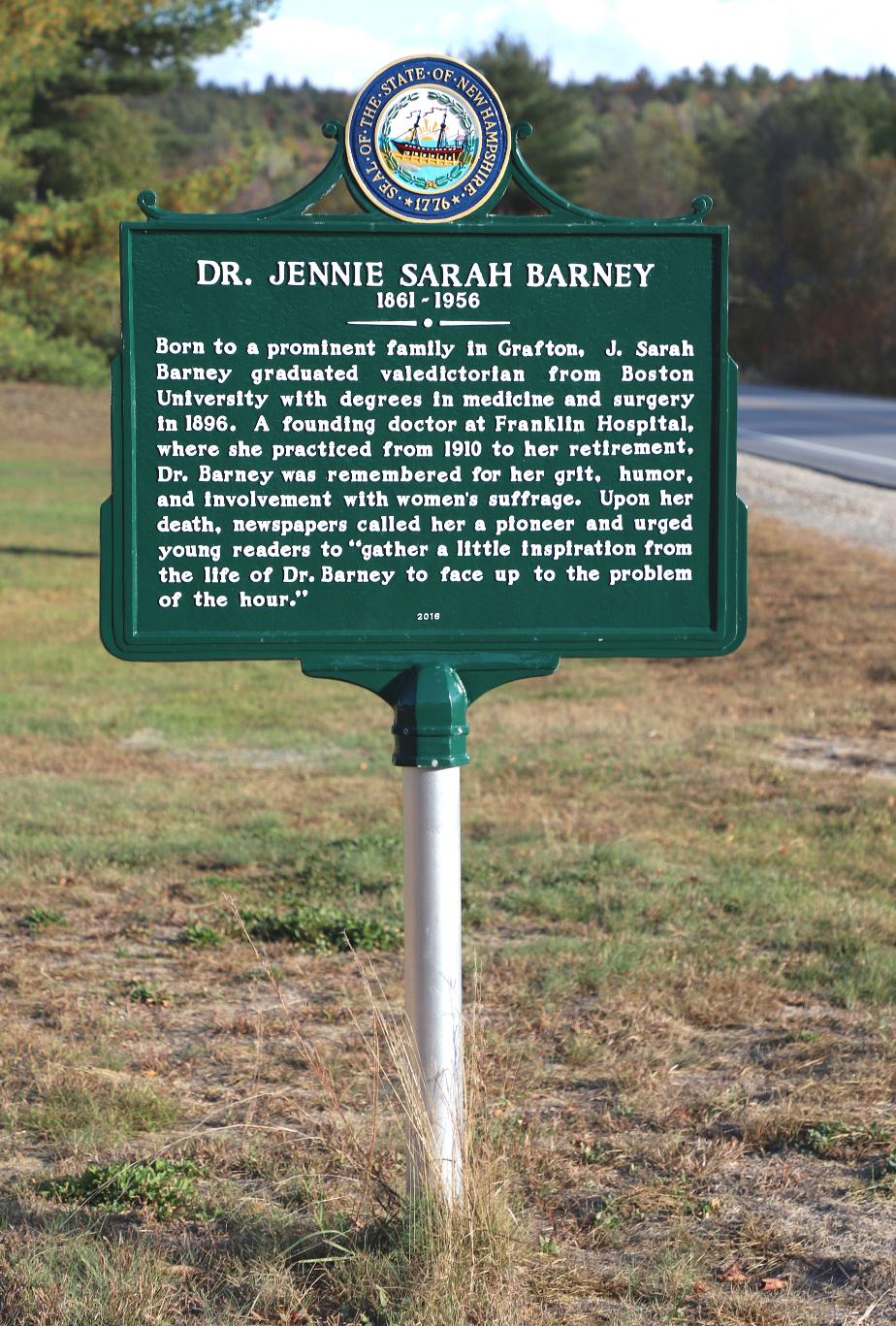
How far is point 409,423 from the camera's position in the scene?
11.1 feet

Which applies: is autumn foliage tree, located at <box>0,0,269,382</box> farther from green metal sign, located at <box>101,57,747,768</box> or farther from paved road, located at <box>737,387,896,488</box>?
green metal sign, located at <box>101,57,747,768</box>

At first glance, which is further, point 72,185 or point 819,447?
point 819,447

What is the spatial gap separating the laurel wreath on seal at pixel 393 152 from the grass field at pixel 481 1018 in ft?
5.61

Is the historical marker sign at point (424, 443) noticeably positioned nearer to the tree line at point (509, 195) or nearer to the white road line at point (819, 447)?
the tree line at point (509, 195)

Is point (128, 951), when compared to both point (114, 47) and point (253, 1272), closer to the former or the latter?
point (253, 1272)

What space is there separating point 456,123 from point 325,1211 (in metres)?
2.35

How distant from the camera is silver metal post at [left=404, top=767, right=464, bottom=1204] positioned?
330 cm

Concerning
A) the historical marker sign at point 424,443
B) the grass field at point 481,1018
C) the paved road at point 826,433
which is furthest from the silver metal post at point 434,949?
the paved road at point 826,433

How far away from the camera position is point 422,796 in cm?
333

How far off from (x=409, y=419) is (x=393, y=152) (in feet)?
1.79

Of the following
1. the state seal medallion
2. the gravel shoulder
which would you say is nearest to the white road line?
the gravel shoulder

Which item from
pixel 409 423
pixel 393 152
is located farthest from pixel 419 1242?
pixel 393 152

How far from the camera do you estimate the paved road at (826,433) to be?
2416cm

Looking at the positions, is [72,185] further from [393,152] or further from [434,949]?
[434,949]
